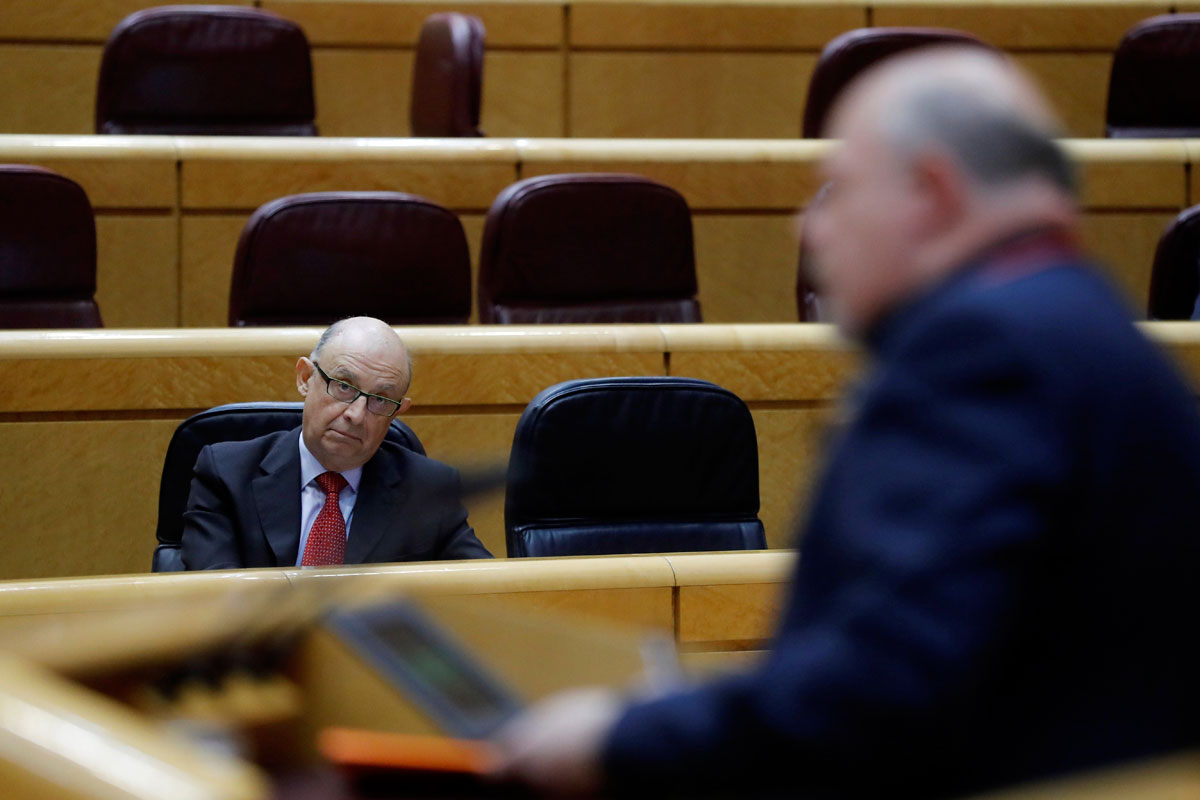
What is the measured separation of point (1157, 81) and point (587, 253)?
0.74m

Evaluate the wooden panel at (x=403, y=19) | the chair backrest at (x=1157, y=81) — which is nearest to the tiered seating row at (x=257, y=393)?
the chair backrest at (x=1157, y=81)

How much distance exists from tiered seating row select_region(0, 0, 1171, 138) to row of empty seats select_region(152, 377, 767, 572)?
2.86 ft

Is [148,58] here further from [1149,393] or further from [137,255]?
[1149,393]

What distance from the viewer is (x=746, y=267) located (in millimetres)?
1588

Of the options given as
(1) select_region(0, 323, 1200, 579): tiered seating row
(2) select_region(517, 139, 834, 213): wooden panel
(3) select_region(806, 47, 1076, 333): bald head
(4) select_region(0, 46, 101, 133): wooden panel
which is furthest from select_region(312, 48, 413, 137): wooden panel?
(3) select_region(806, 47, 1076, 333): bald head

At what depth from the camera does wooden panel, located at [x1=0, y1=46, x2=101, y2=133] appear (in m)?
1.69

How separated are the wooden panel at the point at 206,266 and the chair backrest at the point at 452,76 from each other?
244 mm

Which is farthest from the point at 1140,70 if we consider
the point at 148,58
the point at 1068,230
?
the point at 1068,230

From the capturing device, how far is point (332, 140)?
57.1 inches

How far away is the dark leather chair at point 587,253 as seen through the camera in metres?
1.31

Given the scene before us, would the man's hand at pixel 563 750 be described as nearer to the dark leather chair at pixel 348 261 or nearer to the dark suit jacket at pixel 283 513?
the dark suit jacket at pixel 283 513

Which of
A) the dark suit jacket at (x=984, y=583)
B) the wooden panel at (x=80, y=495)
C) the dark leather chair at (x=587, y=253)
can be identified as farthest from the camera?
the dark leather chair at (x=587, y=253)

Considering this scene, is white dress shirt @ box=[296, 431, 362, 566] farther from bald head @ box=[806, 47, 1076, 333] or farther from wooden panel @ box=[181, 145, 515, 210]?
bald head @ box=[806, 47, 1076, 333]

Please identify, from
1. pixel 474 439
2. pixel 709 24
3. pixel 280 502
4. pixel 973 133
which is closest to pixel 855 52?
pixel 709 24
